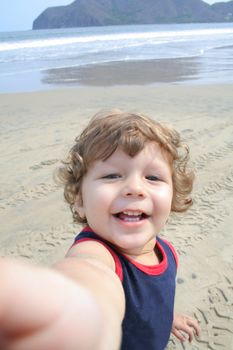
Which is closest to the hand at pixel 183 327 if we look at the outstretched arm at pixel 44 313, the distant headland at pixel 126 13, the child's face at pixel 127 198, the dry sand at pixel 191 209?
the dry sand at pixel 191 209

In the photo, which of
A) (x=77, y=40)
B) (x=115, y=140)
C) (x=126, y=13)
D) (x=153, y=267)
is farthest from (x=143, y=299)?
(x=126, y=13)

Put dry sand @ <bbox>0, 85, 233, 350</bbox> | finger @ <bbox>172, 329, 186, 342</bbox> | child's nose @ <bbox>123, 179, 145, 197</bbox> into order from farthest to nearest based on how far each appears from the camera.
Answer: dry sand @ <bbox>0, 85, 233, 350</bbox> → finger @ <bbox>172, 329, 186, 342</bbox> → child's nose @ <bbox>123, 179, 145, 197</bbox>

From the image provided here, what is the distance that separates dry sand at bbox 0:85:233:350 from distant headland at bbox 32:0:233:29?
4116 inches

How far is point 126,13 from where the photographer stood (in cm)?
11275

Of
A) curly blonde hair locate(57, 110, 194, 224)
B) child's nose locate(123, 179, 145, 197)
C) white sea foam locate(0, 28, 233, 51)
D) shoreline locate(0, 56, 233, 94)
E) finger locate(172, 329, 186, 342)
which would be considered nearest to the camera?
child's nose locate(123, 179, 145, 197)

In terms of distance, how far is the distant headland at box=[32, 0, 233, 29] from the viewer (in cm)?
10719

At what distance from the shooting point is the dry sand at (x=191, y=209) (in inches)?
93.3

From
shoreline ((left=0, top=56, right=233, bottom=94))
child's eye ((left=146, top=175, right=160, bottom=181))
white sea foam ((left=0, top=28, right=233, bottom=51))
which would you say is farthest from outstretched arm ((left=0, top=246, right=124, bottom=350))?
white sea foam ((left=0, top=28, right=233, bottom=51))

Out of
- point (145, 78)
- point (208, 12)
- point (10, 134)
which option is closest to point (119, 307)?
point (10, 134)

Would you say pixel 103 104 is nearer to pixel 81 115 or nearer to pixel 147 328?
pixel 81 115

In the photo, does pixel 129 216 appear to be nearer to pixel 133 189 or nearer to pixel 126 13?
pixel 133 189

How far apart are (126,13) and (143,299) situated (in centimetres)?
12090

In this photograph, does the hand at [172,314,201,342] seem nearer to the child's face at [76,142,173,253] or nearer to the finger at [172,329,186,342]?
the finger at [172,329,186,342]

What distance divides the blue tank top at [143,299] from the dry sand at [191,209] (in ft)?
2.09
